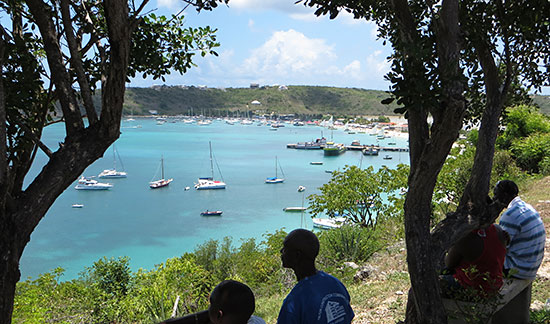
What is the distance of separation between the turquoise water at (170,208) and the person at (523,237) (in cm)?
3035

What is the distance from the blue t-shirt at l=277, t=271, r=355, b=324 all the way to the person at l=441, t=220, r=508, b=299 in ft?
4.36

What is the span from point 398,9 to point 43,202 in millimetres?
2344

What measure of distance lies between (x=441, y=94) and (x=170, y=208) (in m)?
45.1

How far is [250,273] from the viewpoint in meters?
14.3

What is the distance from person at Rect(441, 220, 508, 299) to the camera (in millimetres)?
3045

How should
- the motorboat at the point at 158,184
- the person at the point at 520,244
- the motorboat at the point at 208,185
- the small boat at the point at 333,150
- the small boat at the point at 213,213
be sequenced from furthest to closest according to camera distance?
the small boat at the point at 333,150 → the motorboat at the point at 158,184 → the motorboat at the point at 208,185 → the small boat at the point at 213,213 → the person at the point at 520,244

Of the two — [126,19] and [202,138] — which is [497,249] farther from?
[202,138]

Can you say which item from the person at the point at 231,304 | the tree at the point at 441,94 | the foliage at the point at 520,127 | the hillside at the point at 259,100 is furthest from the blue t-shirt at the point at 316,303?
the hillside at the point at 259,100

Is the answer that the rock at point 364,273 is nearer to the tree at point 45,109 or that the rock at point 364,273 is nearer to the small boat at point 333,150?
the tree at point 45,109

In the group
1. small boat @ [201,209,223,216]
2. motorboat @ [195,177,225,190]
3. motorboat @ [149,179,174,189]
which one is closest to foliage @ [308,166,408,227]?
small boat @ [201,209,223,216]

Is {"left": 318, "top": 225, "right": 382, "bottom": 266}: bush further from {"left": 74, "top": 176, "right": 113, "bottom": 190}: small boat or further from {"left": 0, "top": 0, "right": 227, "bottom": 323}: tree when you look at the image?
{"left": 74, "top": 176, "right": 113, "bottom": 190}: small boat

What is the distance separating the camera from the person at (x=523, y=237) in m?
3.58

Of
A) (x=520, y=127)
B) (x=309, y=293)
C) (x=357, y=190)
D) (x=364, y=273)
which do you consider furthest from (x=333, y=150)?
(x=309, y=293)

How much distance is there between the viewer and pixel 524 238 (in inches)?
142
